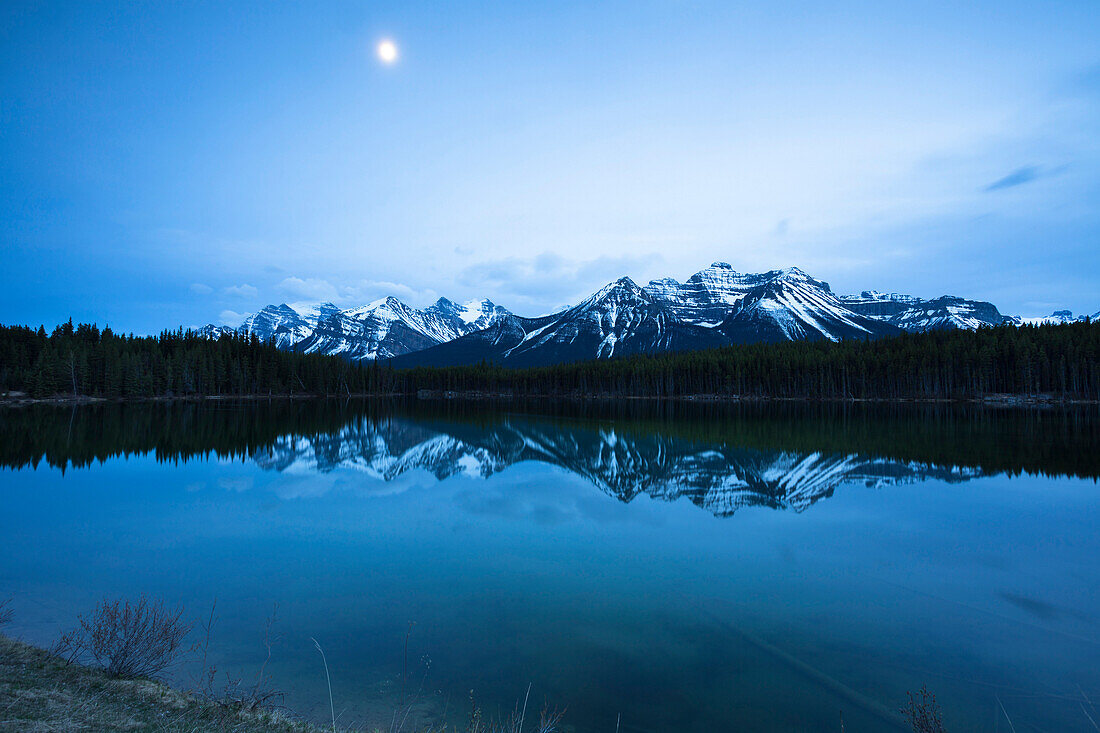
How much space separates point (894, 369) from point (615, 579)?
430 feet

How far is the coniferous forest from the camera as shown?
343ft

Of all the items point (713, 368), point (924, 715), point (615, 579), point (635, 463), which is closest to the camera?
point (924, 715)

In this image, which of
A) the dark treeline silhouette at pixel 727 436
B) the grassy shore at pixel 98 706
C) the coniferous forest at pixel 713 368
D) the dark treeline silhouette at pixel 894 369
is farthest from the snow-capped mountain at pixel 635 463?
the dark treeline silhouette at pixel 894 369

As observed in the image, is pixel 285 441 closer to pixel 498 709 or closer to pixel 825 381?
pixel 498 709

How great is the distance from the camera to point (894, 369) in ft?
397

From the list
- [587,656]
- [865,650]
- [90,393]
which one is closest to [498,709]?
[587,656]

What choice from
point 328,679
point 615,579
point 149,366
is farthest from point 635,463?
point 149,366

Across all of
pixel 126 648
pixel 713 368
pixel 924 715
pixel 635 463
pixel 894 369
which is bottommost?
pixel 635 463

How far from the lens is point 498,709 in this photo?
8758mm

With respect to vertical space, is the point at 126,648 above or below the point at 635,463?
above

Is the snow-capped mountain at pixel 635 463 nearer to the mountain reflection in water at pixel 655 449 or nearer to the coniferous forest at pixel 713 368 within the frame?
the mountain reflection in water at pixel 655 449

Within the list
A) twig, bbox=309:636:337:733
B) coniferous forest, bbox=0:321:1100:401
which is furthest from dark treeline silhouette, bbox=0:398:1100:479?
coniferous forest, bbox=0:321:1100:401

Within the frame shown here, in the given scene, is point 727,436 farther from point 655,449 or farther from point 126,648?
point 126,648

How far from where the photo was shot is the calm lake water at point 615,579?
30.8ft
